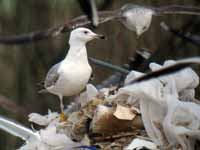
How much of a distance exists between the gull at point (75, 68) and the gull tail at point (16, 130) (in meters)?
0.26

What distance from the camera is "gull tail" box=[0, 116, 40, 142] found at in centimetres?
96

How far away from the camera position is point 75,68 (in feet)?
4.18

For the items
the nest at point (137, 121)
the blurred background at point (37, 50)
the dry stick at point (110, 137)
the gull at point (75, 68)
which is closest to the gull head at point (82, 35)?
the gull at point (75, 68)

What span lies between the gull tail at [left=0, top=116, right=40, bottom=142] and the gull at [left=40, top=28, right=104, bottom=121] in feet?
0.87

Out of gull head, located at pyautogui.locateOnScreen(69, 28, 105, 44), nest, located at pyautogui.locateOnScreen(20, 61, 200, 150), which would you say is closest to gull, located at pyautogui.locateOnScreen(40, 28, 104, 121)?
gull head, located at pyautogui.locateOnScreen(69, 28, 105, 44)

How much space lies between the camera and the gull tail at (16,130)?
3.14ft

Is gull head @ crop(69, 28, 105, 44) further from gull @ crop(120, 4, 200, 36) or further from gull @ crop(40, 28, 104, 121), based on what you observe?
gull @ crop(120, 4, 200, 36)

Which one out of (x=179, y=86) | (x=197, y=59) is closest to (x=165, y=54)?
(x=179, y=86)

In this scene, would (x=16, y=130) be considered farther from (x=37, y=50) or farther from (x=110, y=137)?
(x=37, y=50)

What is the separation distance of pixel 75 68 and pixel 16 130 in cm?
32

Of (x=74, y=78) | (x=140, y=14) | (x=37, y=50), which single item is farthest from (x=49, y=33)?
(x=37, y=50)

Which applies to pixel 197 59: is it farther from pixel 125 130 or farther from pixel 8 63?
pixel 8 63

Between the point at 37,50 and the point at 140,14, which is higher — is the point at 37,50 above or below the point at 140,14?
below

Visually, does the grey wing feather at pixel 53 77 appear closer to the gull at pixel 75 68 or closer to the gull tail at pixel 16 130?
the gull at pixel 75 68
